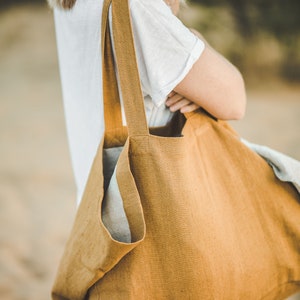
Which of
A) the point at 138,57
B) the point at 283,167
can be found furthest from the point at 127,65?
the point at 283,167

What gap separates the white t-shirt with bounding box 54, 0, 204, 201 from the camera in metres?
1.07

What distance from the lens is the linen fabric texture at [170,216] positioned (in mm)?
1082

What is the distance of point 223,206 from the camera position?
1223mm

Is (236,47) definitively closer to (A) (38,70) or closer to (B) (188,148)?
(A) (38,70)

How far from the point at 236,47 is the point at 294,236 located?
5.87 meters

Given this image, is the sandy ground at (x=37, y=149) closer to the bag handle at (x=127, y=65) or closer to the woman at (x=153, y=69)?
the woman at (x=153, y=69)

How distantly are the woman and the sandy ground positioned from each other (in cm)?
87

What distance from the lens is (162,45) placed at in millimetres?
1077

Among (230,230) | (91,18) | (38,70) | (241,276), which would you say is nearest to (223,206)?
(230,230)

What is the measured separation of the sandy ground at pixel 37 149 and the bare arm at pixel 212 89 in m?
1.08

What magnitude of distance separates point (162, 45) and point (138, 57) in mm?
67

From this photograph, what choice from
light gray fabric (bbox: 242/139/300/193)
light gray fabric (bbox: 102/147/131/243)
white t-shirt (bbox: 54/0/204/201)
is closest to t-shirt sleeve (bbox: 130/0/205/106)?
white t-shirt (bbox: 54/0/204/201)

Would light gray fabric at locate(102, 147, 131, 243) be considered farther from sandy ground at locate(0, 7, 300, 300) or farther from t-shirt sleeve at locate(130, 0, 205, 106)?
sandy ground at locate(0, 7, 300, 300)

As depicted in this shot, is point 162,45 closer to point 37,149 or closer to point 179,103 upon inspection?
point 179,103
